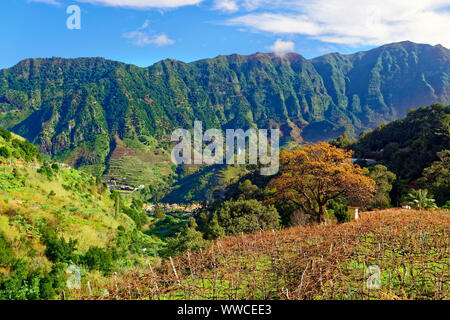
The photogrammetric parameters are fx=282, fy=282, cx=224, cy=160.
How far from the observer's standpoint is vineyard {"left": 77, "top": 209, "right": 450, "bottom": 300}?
5.80 m

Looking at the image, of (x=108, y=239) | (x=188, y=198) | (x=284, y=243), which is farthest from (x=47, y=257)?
(x=188, y=198)

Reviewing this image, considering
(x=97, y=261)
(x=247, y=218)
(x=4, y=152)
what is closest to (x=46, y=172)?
(x=4, y=152)

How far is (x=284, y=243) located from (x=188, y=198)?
114 metres

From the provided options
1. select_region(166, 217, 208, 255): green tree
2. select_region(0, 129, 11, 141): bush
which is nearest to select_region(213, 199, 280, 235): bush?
select_region(166, 217, 208, 255): green tree

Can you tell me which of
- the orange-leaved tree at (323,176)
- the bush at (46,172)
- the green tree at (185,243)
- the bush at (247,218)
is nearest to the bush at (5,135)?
the bush at (46,172)

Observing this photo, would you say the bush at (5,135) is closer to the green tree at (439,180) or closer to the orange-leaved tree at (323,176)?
the orange-leaved tree at (323,176)

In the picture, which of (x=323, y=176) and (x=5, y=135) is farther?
(x=5, y=135)

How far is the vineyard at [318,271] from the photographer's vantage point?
19.0ft

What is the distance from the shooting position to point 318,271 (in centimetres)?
633

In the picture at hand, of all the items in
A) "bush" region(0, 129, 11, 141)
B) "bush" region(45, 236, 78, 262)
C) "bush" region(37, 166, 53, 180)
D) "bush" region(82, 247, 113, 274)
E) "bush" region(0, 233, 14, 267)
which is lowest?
"bush" region(82, 247, 113, 274)

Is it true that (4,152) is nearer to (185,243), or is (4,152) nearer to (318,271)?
(185,243)

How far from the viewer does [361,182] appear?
1508cm

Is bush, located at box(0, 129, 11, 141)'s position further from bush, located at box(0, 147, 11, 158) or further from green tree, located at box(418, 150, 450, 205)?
green tree, located at box(418, 150, 450, 205)
